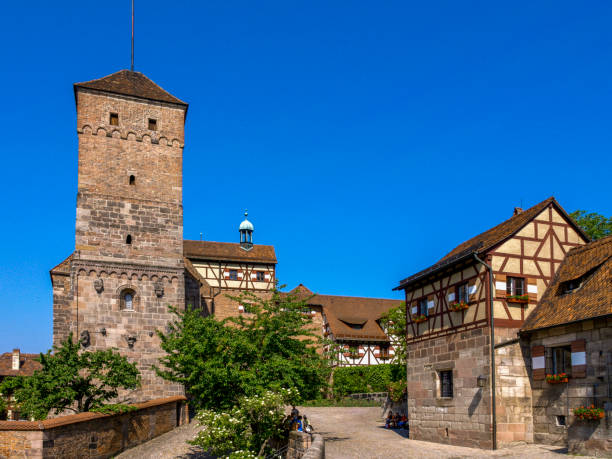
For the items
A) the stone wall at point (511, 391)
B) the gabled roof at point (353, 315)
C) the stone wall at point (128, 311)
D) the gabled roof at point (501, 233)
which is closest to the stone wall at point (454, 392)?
the stone wall at point (511, 391)

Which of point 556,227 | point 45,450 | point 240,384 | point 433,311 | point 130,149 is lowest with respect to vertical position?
point 45,450

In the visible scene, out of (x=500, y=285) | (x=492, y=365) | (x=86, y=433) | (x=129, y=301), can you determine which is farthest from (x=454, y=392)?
(x=129, y=301)

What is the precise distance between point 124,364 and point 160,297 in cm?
625

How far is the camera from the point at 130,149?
2958 centimetres

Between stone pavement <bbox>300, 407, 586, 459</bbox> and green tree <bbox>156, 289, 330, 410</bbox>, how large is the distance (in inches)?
90.3

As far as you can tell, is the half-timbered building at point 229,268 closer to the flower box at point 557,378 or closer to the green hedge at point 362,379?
the green hedge at point 362,379

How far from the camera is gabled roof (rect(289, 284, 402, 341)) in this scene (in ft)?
149

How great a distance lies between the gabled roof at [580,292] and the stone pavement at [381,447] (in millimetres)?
3403

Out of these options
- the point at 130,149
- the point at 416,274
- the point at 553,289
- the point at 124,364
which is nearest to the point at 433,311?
the point at 416,274

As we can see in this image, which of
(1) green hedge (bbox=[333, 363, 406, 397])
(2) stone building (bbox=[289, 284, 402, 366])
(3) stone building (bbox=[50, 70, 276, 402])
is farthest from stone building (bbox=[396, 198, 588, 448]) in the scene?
(2) stone building (bbox=[289, 284, 402, 366])

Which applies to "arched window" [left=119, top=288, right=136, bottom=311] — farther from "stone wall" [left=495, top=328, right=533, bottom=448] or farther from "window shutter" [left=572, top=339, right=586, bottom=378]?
"window shutter" [left=572, top=339, right=586, bottom=378]

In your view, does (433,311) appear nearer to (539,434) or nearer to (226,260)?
(539,434)

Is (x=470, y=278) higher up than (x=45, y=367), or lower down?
higher up

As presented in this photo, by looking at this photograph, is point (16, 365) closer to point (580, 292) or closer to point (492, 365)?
point (492, 365)
